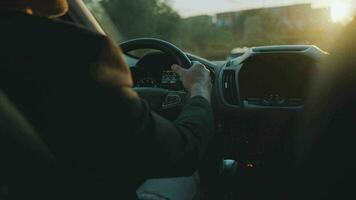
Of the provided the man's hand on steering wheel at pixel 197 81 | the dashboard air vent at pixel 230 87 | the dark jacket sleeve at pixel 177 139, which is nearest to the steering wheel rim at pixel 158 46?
the man's hand on steering wheel at pixel 197 81

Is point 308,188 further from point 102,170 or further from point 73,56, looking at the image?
point 73,56

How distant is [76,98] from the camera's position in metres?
1.70

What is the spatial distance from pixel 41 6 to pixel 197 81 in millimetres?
737

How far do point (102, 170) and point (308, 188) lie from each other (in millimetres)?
906

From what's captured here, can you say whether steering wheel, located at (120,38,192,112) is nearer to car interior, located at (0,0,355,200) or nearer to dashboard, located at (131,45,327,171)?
car interior, located at (0,0,355,200)

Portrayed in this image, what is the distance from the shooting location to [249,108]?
4332 mm

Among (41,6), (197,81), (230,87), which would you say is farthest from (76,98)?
(230,87)

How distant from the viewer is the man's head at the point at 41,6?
1785 millimetres

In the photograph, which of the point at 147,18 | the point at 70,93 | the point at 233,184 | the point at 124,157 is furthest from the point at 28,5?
the point at 147,18

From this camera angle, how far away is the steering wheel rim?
3.23 m

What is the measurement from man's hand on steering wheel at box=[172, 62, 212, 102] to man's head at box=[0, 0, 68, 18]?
603mm

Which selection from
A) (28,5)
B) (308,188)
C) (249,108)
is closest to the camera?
(28,5)

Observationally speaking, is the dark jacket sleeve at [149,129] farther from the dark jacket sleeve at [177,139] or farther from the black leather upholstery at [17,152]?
the black leather upholstery at [17,152]

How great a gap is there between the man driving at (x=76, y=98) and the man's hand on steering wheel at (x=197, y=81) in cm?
41
